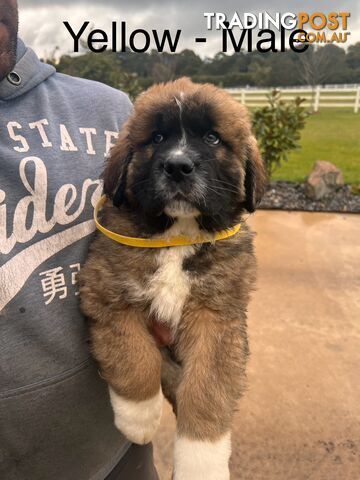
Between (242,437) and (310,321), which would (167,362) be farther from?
(310,321)

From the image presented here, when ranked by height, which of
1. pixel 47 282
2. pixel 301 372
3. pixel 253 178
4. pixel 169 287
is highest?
pixel 253 178

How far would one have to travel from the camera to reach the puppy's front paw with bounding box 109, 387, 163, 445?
5.64 feet

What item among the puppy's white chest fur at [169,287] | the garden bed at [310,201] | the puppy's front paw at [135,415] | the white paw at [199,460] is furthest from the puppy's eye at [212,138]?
the garden bed at [310,201]

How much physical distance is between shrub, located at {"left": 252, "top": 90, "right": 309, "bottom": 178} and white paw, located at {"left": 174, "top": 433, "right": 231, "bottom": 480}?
7093 mm

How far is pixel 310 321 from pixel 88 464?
3.30 m

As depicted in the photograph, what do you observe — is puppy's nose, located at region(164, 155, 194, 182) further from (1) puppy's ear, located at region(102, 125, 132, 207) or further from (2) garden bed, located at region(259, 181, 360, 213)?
(2) garden bed, located at region(259, 181, 360, 213)

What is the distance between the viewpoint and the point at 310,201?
8.30 metres

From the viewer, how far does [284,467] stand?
3084mm

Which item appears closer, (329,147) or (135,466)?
(135,466)

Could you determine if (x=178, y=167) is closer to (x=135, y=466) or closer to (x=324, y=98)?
(x=135, y=466)

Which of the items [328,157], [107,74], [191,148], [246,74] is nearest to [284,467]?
[191,148]

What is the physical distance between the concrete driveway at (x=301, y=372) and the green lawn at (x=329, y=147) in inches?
151


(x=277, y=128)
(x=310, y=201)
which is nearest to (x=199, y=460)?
(x=310, y=201)

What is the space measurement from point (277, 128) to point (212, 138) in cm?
693
